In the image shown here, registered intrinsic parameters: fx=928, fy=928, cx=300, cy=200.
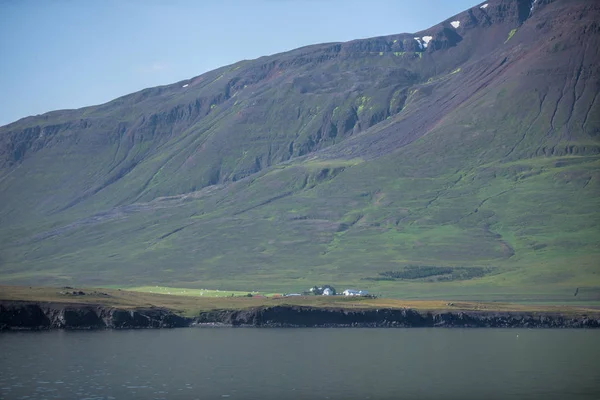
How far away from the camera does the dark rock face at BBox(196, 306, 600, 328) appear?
465 ft

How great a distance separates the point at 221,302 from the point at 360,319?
28.2 m

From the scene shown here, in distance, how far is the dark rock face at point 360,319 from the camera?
5576 inches

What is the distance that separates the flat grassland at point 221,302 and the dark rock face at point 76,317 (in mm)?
3517

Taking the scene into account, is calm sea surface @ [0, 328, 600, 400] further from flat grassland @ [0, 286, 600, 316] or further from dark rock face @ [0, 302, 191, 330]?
flat grassland @ [0, 286, 600, 316]

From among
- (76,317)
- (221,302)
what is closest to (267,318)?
(221,302)

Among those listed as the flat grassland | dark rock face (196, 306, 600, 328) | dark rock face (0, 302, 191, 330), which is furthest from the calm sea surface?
the flat grassland

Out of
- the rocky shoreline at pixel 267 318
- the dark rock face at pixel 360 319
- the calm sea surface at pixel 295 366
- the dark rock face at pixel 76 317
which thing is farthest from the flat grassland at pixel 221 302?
the calm sea surface at pixel 295 366

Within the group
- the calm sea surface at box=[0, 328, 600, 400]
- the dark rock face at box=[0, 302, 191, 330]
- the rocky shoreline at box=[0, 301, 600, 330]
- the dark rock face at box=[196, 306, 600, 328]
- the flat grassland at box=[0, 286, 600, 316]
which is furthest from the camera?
the flat grassland at box=[0, 286, 600, 316]

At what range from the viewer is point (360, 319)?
142625mm

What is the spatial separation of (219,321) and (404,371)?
61864 mm

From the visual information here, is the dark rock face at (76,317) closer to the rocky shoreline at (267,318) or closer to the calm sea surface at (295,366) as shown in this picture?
the rocky shoreline at (267,318)

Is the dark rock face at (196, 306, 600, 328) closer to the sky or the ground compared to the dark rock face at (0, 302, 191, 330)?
closer to the ground

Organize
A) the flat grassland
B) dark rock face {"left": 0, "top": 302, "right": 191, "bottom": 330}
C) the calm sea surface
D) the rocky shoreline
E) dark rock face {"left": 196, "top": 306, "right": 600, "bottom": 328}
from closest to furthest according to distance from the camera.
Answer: the calm sea surface
dark rock face {"left": 0, "top": 302, "right": 191, "bottom": 330}
the rocky shoreline
dark rock face {"left": 196, "top": 306, "right": 600, "bottom": 328}
the flat grassland

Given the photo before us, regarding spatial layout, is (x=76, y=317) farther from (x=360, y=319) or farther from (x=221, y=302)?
(x=360, y=319)
